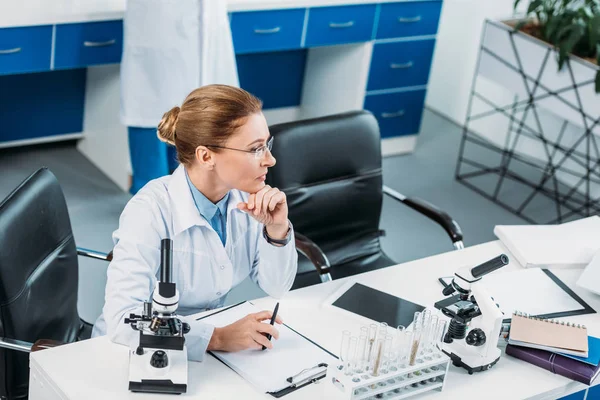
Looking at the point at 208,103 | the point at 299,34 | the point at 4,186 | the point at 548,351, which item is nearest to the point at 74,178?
the point at 4,186

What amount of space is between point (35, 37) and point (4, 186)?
0.79 metres

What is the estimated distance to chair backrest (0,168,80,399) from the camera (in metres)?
1.98

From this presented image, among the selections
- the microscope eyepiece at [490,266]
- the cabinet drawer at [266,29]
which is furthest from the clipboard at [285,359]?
the cabinet drawer at [266,29]

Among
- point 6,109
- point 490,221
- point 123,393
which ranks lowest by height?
point 490,221

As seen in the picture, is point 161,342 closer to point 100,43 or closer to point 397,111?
point 100,43

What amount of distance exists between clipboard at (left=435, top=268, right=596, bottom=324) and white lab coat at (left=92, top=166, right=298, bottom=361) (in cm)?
45

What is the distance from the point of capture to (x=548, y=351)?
6.61ft

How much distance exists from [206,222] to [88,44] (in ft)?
6.00

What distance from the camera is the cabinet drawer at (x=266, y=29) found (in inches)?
157

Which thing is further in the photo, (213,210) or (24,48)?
(24,48)

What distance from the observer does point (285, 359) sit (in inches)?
75.0

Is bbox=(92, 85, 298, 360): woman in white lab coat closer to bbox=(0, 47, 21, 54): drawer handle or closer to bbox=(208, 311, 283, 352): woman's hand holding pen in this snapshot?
bbox=(208, 311, 283, 352): woman's hand holding pen

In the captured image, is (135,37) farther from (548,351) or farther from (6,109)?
(548,351)

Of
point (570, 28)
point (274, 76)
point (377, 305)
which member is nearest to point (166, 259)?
point (377, 305)
